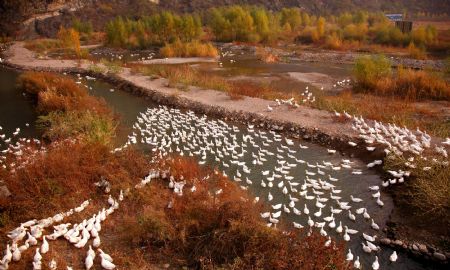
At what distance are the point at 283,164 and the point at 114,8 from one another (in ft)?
282

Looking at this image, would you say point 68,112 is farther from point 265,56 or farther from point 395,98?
point 265,56

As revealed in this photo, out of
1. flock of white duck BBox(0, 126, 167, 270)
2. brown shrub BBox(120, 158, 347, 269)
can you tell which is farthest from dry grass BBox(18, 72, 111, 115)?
brown shrub BBox(120, 158, 347, 269)

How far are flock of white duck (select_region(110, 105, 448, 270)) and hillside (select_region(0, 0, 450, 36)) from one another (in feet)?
169

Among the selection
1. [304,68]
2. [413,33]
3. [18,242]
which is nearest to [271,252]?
[18,242]

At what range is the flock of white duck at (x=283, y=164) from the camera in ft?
33.0

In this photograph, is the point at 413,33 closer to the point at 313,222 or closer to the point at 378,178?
the point at 378,178

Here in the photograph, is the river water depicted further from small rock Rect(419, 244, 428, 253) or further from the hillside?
the hillside

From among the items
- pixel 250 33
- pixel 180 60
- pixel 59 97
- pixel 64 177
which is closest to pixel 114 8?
pixel 250 33

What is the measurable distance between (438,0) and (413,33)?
70848mm

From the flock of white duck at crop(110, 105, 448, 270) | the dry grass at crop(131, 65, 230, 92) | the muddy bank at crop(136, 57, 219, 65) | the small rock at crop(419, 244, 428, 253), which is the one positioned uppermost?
the dry grass at crop(131, 65, 230, 92)

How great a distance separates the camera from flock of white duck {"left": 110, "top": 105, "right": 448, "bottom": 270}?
33.0ft

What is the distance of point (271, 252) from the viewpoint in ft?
24.6

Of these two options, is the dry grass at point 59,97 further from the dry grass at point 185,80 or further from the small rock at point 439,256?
the small rock at point 439,256

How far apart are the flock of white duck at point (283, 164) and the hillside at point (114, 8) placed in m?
51.6
